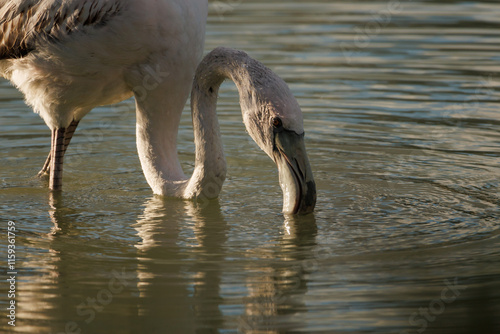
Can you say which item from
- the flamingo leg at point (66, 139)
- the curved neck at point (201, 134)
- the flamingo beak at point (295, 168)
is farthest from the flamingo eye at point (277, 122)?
the flamingo leg at point (66, 139)

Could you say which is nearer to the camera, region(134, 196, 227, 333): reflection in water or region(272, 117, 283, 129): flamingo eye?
region(134, 196, 227, 333): reflection in water

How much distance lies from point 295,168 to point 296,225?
0.46 metres

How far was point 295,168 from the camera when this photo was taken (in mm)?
5609

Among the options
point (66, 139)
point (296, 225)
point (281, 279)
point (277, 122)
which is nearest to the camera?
point (281, 279)

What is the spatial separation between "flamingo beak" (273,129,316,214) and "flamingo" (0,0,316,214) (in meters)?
0.02

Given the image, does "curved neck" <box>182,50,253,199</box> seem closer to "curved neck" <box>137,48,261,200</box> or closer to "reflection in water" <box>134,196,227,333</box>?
"curved neck" <box>137,48,261,200</box>

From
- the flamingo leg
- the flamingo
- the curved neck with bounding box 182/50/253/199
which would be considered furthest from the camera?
the flamingo leg

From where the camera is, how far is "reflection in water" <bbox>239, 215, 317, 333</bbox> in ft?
14.2

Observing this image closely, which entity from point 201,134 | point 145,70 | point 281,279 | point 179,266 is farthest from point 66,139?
point 281,279

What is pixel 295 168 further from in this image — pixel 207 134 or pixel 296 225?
pixel 207 134

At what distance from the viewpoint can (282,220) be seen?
235 inches

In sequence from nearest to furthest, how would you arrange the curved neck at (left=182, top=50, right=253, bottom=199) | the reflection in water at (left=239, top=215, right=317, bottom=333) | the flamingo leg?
the reflection in water at (left=239, top=215, right=317, bottom=333) → the curved neck at (left=182, top=50, right=253, bottom=199) → the flamingo leg

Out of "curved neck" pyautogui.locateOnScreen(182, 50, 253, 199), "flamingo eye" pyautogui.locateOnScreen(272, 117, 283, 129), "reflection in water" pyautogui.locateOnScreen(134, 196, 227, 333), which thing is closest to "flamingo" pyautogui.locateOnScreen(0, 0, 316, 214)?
"curved neck" pyautogui.locateOnScreen(182, 50, 253, 199)

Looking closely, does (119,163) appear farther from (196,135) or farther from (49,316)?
(49,316)
